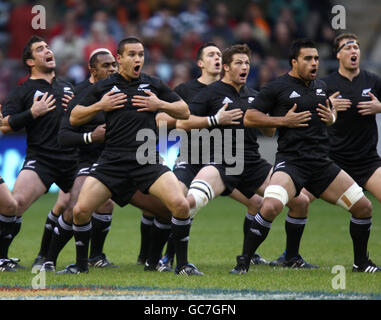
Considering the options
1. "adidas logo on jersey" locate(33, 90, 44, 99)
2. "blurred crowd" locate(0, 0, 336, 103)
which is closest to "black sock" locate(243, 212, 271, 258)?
"adidas logo on jersey" locate(33, 90, 44, 99)

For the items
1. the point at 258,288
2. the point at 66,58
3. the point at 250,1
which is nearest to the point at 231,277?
the point at 258,288

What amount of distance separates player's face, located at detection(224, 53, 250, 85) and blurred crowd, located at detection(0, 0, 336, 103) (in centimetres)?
743

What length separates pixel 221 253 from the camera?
12.2m

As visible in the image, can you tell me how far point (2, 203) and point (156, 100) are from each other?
7.21 feet

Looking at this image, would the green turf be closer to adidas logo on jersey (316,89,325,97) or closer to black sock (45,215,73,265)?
black sock (45,215,73,265)

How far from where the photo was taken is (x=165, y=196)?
9672mm

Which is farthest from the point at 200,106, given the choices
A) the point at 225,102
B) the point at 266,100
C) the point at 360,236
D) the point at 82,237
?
the point at 360,236

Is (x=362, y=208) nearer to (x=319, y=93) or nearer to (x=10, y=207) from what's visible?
(x=319, y=93)

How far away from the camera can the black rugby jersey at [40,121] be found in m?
11.0

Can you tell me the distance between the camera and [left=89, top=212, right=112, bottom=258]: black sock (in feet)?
37.3

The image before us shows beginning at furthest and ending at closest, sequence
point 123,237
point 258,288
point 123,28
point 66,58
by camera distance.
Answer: point 123,28, point 66,58, point 123,237, point 258,288

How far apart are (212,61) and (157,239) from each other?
9.26 ft

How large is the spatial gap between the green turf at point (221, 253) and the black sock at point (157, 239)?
0.21m

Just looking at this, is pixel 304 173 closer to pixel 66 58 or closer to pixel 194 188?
pixel 194 188
